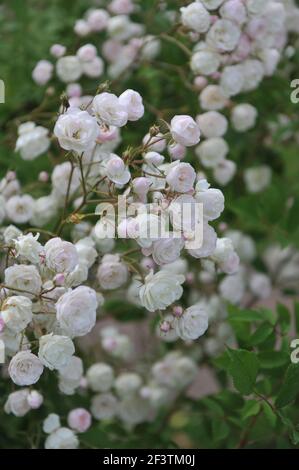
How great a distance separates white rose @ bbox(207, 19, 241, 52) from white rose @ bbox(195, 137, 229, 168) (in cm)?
15

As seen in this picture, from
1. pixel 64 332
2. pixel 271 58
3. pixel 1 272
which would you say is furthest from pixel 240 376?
pixel 271 58

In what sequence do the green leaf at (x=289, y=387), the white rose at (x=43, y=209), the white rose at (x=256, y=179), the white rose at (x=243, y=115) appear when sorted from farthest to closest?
the white rose at (x=256, y=179), the white rose at (x=243, y=115), the white rose at (x=43, y=209), the green leaf at (x=289, y=387)

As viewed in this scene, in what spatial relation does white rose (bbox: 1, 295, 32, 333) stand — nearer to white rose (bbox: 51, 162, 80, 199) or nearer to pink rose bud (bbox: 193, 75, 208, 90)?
white rose (bbox: 51, 162, 80, 199)

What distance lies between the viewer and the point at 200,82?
1306mm

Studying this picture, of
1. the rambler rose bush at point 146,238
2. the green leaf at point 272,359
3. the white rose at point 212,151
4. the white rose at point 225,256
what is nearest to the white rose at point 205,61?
the rambler rose bush at point 146,238

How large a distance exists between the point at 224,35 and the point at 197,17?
0.05 metres

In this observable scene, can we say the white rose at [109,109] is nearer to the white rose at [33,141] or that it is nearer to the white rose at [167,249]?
the white rose at [167,249]

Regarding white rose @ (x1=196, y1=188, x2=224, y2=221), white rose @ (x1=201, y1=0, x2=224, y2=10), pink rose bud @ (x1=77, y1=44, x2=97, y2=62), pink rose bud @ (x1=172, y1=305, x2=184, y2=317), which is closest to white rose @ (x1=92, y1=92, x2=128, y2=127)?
white rose @ (x1=196, y1=188, x2=224, y2=221)

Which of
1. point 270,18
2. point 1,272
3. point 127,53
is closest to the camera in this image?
point 1,272

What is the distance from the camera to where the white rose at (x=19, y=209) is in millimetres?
1160

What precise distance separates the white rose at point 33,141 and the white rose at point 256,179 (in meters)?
0.62

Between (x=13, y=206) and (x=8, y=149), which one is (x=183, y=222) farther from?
(x=8, y=149)

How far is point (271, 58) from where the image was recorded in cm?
132

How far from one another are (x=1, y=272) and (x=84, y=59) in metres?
0.41
